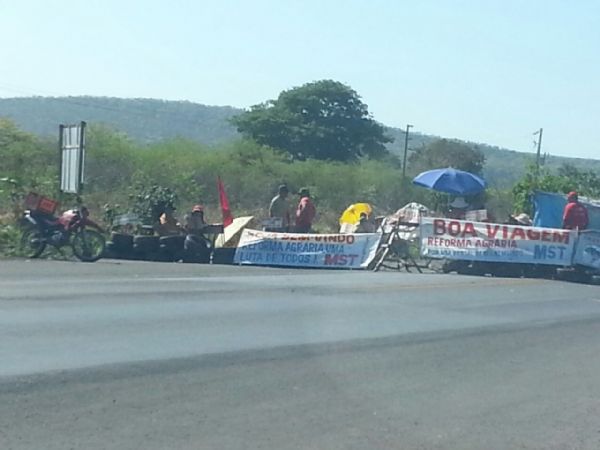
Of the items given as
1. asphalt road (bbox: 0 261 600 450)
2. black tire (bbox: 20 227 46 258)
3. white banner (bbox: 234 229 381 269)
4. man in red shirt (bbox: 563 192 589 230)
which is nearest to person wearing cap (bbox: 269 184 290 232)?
white banner (bbox: 234 229 381 269)

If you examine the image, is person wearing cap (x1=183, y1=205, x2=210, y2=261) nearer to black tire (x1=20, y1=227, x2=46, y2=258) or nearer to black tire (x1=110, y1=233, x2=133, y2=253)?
black tire (x1=110, y1=233, x2=133, y2=253)

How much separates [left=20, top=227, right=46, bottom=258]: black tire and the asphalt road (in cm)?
448

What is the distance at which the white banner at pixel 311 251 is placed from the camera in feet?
88.1

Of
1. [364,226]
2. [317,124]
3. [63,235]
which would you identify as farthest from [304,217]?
[317,124]

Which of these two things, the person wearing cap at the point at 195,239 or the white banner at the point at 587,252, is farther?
the person wearing cap at the point at 195,239

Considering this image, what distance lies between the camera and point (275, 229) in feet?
92.8

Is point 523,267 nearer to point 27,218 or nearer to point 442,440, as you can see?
point 27,218

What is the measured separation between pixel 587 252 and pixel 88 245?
10405 millimetres

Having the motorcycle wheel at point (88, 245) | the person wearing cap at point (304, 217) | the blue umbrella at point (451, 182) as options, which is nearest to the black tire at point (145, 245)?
the motorcycle wheel at point (88, 245)

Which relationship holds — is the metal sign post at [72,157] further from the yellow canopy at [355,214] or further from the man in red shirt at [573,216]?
the man in red shirt at [573,216]

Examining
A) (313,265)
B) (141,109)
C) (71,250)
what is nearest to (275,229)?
(313,265)

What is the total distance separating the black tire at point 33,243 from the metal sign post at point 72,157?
491 cm

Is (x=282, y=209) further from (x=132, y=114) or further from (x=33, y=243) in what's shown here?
(x=132, y=114)

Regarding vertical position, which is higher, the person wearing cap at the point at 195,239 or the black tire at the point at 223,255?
the person wearing cap at the point at 195,239
